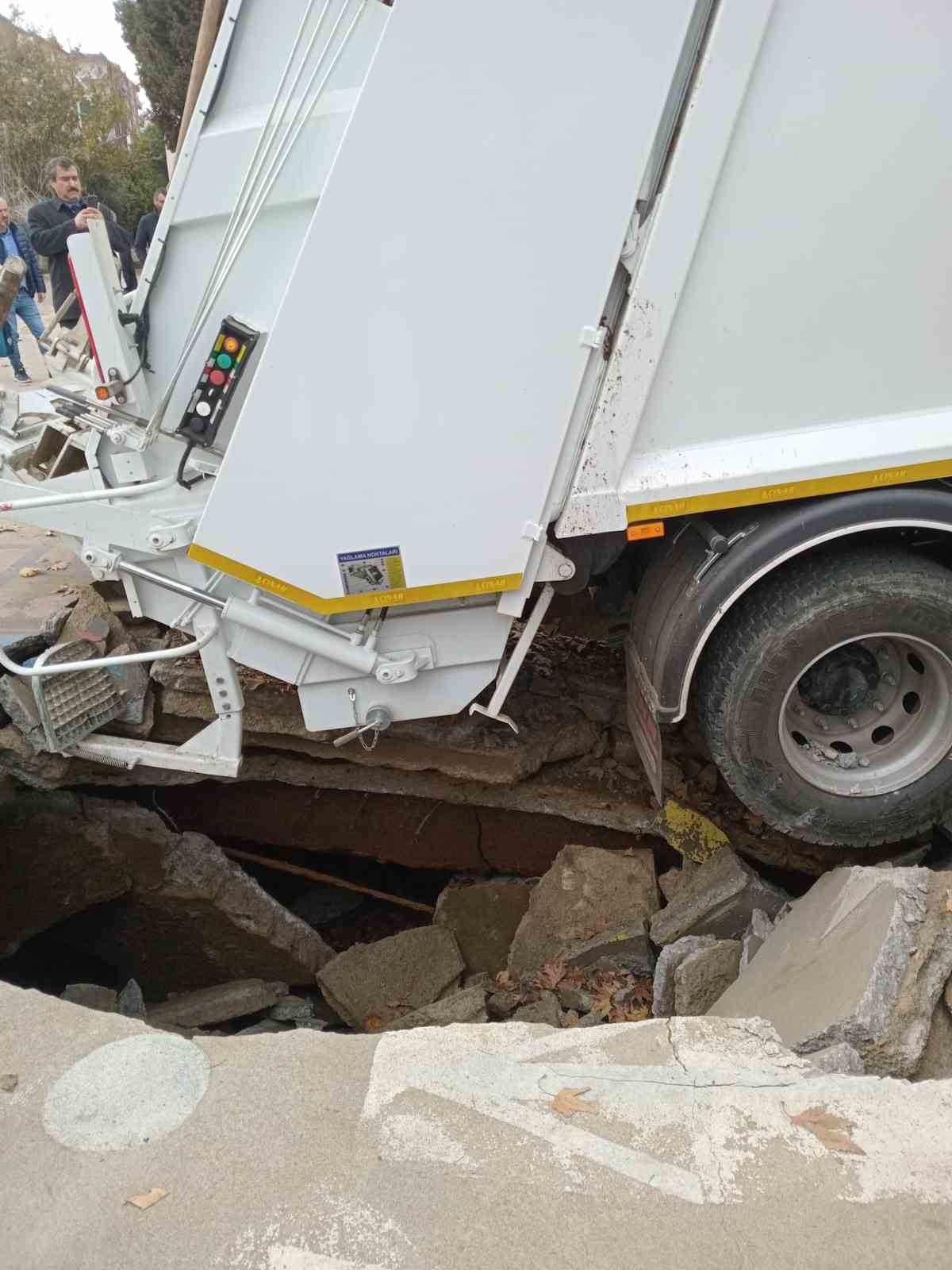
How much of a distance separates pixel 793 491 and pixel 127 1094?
94.3 inches

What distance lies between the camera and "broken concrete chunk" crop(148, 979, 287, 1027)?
3.90 m

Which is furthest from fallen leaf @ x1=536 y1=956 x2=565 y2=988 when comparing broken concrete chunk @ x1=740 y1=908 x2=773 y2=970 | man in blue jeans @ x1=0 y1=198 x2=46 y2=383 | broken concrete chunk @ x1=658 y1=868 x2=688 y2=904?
man in blue jeans @ x1=0 y1=198 x2=46 y2=383

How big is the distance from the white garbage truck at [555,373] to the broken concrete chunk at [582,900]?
2.54ft

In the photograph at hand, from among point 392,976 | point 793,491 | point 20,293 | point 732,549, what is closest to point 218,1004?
point 392,976

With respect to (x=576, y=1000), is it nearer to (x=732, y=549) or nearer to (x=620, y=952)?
(x=620, y=952)

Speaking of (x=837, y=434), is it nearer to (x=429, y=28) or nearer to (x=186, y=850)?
(x=429, y=28)

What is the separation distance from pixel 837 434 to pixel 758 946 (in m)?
1.78

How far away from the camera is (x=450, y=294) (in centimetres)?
238

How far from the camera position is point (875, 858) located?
3402 mm

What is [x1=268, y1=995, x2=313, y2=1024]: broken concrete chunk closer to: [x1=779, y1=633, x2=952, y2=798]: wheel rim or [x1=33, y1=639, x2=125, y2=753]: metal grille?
[x1=33, y1=639, x2=125, y2=753]: metal grille

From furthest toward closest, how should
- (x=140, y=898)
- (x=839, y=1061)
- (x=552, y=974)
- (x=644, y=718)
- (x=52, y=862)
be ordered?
(x=140, y=898) → (x=52, y=862) → (x=552, y=974) → (x=644, y=718) → (x=839, y=1061)

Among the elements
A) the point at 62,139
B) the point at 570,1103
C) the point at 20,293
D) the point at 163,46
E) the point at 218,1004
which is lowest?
the point at 218,1004

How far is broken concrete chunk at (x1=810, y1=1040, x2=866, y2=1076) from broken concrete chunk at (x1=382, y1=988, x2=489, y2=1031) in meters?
1.56

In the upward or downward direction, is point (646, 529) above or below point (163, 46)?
below
